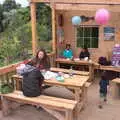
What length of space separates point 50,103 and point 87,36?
5502mm

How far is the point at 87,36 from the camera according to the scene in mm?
10328

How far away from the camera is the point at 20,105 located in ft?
21.1

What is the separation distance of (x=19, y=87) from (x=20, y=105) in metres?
0.46

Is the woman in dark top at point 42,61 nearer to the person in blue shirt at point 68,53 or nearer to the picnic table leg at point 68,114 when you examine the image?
the picnic table leg at point 68,114

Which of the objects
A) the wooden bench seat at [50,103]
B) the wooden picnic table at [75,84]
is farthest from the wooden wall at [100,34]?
the wooden bench seat at [50,103]

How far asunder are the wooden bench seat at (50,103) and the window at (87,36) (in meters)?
5.05

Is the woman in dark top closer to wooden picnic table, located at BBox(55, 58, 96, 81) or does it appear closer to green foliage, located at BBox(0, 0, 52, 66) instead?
wooden picnic table, located at BBox(55, 58, 96, 81)

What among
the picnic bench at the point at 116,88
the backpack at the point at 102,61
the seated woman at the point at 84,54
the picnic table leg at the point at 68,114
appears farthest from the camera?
the seated woman at the point at 84,54

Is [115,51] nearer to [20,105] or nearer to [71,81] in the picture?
[71,81]

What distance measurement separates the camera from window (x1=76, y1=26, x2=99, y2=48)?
10148 millimetres

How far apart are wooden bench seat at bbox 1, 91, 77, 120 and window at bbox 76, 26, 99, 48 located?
16.6ft

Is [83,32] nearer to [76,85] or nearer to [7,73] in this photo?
[7,73]

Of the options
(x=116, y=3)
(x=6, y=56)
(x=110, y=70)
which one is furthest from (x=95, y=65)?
(x=6, y=56)

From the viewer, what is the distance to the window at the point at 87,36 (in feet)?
33.3
